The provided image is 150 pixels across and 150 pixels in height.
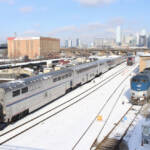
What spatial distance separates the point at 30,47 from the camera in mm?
132000

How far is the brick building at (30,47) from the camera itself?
5094 inches

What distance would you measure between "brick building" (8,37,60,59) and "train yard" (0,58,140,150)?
108 metres

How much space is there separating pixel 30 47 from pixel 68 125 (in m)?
121

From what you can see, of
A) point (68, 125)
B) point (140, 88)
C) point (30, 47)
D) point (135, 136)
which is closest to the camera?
point (135, 136)

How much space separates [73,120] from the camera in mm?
18172

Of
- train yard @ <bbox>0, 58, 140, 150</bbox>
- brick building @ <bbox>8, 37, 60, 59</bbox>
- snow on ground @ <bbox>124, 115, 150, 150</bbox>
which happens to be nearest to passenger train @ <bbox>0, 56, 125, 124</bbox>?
train yard @ <bbox>0, 58, 140, 150</bbox>

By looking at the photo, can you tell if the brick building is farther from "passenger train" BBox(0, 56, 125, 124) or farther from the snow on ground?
the snow on ground

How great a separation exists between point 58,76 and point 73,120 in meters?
8.29

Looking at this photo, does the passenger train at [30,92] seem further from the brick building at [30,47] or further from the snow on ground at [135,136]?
the brick building at [30,47]

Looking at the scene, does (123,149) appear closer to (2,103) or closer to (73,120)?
(73,120)

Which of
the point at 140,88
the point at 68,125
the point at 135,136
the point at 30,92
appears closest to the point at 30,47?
the point at 30,92

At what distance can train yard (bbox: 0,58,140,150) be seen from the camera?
1380 cm

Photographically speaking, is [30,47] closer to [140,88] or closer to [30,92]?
[30,92]

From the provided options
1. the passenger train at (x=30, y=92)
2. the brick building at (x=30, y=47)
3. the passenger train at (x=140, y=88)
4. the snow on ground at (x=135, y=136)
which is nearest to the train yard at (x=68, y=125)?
the passenger train at (x=30, y=92)
